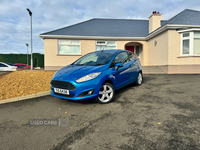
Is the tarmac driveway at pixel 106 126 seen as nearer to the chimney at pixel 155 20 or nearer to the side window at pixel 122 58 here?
the side window at pixel 122 58

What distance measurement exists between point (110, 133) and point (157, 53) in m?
11.5

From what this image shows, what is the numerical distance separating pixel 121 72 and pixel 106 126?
7.26 ft

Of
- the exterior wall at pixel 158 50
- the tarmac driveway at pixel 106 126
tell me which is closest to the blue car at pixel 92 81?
the tarmac driveway at pixel 106 126

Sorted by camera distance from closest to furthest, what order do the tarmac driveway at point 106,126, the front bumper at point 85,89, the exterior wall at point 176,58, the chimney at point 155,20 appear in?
the tarmac driveway at point 106,126 → the front bumper at point 85,89 → the exterior wall at point 176,58 → the chimney at point 155,20

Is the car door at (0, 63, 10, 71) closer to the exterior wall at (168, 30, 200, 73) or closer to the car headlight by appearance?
the car headlight

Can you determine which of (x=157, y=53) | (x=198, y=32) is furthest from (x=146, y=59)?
(x=198, y=32)

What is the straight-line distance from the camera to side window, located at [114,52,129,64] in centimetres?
438

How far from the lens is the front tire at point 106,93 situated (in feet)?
11.7

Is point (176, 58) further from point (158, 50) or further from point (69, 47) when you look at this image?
point (69, 47)

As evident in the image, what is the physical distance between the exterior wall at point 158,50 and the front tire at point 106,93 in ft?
28.1

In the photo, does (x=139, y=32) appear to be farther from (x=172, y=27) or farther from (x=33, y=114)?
(x=33, y=114)

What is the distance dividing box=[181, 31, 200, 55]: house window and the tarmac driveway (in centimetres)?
791

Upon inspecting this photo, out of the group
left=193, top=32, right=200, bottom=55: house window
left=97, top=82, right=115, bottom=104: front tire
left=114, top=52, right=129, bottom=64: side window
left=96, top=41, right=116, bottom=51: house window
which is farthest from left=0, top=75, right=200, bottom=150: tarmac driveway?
left=96, top=41, right=116, bottom=51: house window

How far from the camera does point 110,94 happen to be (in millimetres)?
3742
